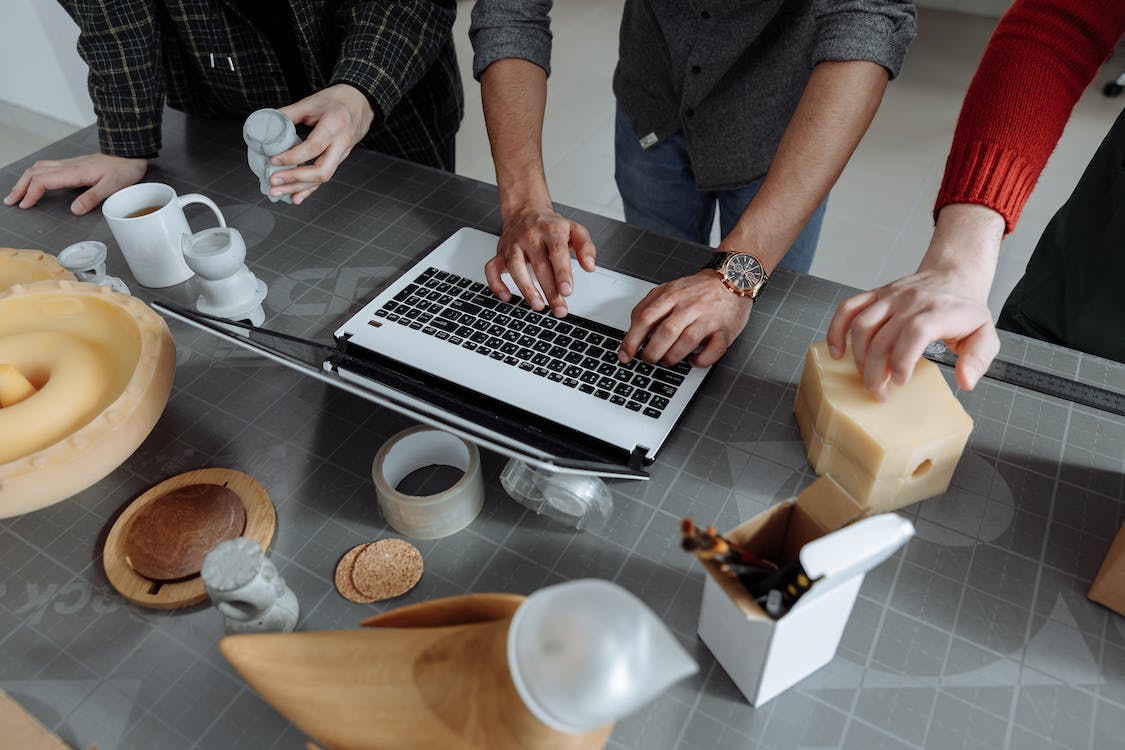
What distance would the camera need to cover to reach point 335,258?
1171 mm

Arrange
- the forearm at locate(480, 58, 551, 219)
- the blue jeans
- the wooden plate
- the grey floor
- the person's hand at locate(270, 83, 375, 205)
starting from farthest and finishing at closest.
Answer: the grey floor
the blue jeans
the forearm at locate(480, 58, 551, 219)
the person's hand at locate(270, 83, 375, 205)
the wooden plate

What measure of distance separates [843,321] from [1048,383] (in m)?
0.33

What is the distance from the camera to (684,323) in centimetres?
91

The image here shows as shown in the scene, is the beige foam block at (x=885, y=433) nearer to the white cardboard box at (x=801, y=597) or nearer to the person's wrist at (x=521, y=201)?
the white cardboard box at (x=801, y=597)

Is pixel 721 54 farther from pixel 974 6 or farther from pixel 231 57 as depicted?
pixel 974 6

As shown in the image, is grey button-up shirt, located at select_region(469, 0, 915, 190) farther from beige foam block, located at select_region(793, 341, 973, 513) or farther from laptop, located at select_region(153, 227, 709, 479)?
beige foam block, located at select_region(793, 341, 973, 513)

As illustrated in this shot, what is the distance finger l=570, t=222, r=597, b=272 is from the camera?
3.35ft

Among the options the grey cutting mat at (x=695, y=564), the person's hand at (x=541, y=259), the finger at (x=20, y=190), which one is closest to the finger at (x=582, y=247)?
the person's hand at (x=541, y=259)

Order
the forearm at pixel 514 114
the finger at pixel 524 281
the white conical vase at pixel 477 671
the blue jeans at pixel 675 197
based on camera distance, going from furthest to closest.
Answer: the blue jeans at pixel 675 197 < the forearm at pixel 514 114 < the finger at pixel 524 281 < the white conical vase at pixel 477 671

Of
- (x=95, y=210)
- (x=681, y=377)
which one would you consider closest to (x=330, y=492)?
(x=681, y=377)

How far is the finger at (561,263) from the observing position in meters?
0.99

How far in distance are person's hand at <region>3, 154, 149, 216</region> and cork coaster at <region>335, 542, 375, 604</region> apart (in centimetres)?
89

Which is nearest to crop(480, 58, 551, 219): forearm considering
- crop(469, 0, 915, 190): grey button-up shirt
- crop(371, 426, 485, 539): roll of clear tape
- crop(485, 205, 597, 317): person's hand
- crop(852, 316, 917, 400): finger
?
crop(469, 0, 915, 190): grey button-up shirt

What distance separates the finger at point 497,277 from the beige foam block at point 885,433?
1.37ft
